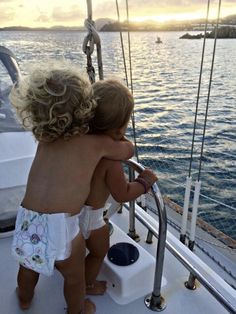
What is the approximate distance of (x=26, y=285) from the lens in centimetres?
147

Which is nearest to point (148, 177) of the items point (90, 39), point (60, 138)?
point (60, 138)

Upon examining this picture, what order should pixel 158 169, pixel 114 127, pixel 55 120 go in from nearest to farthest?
pixel 55 120 < pixel 114 127 < pixel 158 169

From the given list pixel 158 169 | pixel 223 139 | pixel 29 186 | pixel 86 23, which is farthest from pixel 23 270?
pixel 223 139

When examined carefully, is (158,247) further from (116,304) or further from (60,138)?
(60,138)

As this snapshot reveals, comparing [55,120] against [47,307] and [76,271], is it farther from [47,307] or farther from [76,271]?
[47,307]

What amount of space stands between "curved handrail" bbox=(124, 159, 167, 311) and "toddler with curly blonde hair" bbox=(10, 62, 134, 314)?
0.14 metres

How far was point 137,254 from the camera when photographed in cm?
162

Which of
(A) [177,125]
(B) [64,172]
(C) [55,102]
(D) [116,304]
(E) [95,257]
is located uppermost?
(C) [55,102]

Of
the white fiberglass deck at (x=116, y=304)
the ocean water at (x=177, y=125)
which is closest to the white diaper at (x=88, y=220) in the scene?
the white fiberglass deck at (x=116, y=304)

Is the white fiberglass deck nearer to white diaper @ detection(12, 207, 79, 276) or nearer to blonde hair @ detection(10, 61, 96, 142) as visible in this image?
white diaper @ detection(12, 207, 79, 276)

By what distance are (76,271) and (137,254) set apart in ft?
1.21

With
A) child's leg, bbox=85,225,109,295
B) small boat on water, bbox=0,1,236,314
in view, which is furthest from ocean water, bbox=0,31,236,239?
child's leg, bbox=85,225,109,295

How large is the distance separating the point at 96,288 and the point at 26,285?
0.96 ft

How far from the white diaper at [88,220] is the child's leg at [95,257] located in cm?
2
